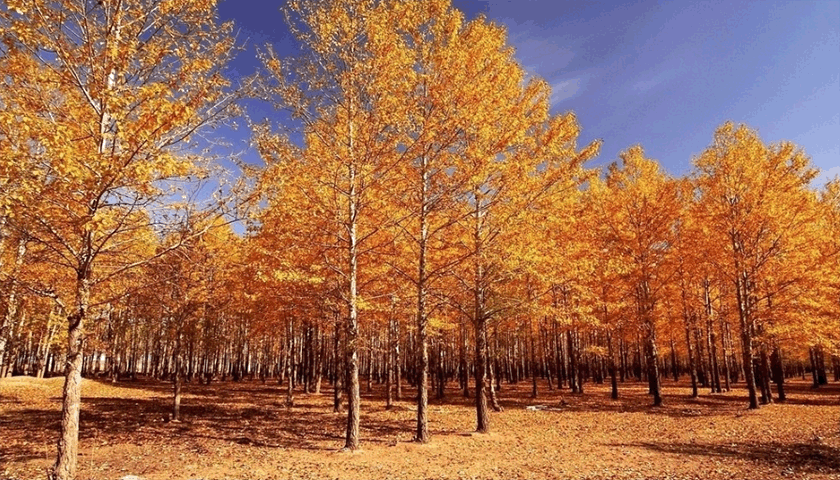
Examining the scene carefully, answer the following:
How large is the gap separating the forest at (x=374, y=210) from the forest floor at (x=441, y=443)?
2.25 ft

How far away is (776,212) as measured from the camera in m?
17.7

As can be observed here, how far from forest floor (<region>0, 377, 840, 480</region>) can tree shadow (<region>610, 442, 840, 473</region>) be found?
0.12 ft

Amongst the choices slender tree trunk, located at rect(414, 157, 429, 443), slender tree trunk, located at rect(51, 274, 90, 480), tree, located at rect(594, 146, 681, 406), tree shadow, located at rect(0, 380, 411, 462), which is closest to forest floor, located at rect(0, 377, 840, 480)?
tree shadow, located at rect(0, 380, 411, 462)

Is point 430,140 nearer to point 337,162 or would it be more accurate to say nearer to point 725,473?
point 337,162

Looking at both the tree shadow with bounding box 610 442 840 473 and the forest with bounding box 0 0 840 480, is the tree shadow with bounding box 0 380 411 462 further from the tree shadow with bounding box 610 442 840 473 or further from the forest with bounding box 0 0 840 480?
the tree shadow with bounding box 610 442 840 473

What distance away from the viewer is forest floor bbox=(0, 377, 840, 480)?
9039mm

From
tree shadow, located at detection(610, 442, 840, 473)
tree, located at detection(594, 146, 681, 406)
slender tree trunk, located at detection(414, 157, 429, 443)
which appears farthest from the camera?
tree, located at detection(594, 146, 681, 406)

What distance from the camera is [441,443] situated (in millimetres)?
11734

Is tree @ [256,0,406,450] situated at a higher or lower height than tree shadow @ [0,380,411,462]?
higher

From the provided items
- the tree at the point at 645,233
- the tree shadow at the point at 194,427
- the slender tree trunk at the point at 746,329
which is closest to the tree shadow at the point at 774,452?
the tree shadow at the point at 194,427

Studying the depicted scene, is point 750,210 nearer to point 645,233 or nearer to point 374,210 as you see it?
point 645,233

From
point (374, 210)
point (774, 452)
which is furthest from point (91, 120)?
point (774, 452)

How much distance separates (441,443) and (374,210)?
646 centimetres

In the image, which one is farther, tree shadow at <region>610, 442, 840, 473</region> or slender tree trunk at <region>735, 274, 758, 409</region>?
slender tree trunk at <region>735, 274, 758, 409</region>
